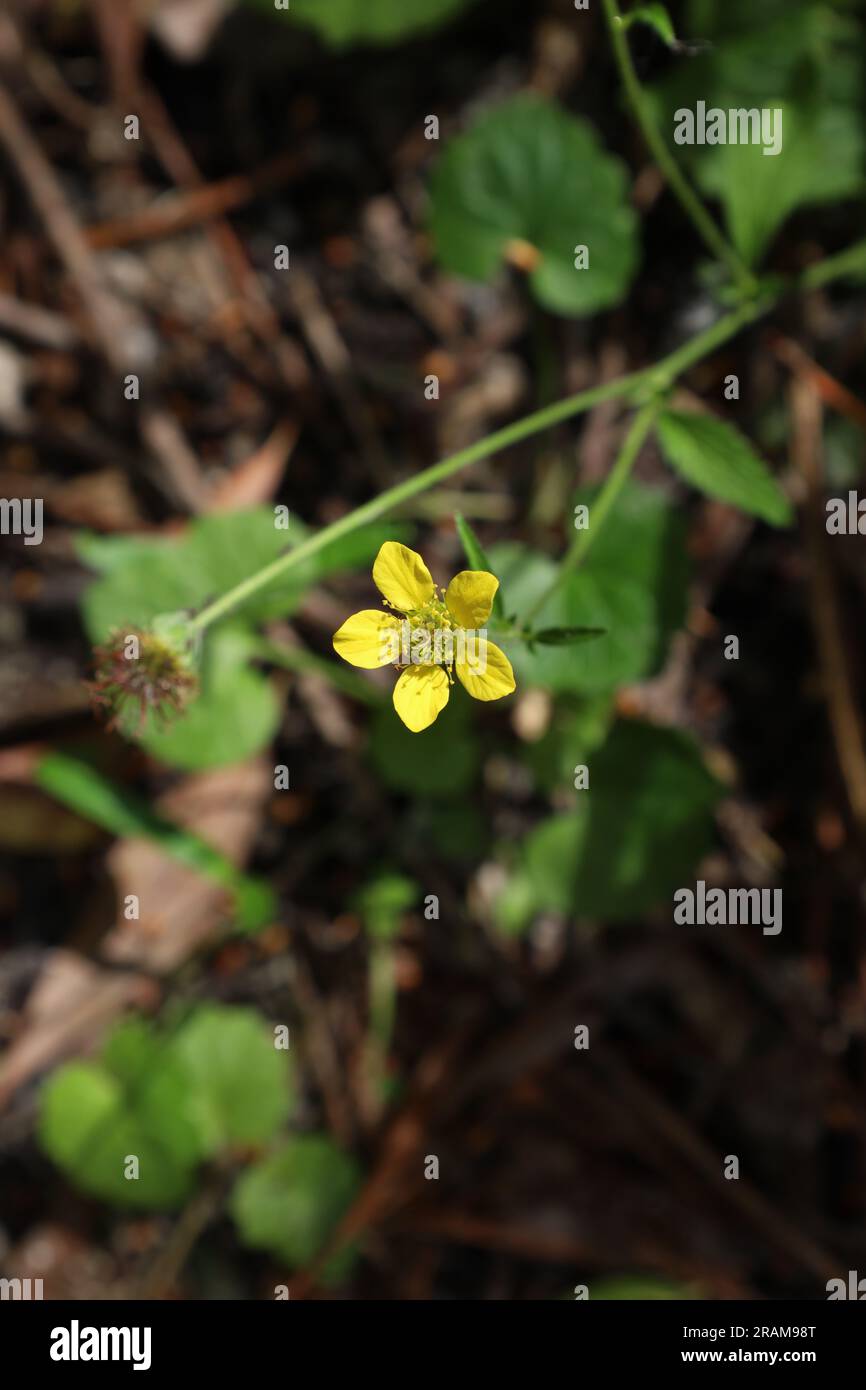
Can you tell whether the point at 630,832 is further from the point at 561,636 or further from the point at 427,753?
the point at 561,636

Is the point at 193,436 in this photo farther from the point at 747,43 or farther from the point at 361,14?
the point at 747,43

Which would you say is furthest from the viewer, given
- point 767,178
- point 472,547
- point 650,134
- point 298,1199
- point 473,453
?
point 298,1199

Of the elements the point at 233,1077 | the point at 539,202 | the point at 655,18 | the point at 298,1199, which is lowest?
the point at 298,1199

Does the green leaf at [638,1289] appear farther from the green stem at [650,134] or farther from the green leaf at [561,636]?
the green stem at [650,134]

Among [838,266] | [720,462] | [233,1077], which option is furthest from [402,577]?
[233,1077]

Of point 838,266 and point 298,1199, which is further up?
point 838,266

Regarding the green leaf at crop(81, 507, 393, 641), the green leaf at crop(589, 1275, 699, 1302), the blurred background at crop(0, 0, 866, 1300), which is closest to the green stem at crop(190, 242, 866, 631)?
the blurred background at crop(0, 0, 866, 1300)
